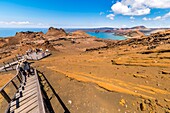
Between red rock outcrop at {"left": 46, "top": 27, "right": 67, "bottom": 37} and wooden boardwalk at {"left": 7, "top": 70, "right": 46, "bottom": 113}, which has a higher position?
wooden boardwalk at {"left": 7, "top": 70, "right": 46, "bottom": 113}

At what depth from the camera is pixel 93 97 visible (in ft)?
27.0

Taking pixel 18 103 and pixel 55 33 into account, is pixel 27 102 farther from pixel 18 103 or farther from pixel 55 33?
pixel 55 33

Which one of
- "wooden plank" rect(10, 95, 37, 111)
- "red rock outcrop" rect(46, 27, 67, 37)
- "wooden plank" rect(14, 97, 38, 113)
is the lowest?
"red rock outcrop" rect(46, 27, 67, 37)

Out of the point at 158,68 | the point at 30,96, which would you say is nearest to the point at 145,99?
the point at 158,68

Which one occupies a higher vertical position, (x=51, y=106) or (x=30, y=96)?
(x=30, y=96)

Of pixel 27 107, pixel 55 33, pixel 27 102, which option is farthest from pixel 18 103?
pixel 55 33

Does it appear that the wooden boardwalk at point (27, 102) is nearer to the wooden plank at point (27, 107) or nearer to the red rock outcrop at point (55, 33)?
the wooden plank at point (27, 107)

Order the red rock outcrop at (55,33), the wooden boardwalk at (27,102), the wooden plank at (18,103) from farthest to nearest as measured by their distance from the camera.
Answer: the red rock outcrop at (55,33) → the wooden plank at (18,103) → the wooden boardwalk at (27,102)

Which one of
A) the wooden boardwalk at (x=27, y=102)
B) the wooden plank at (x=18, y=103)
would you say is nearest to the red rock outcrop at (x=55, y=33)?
the wooden boardwalk at (x=27, y=102)

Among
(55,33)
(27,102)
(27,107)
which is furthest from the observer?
(55,33)

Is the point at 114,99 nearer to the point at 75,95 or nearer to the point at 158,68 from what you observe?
the point at 75,95

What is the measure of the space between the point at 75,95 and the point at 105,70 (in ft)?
15.7

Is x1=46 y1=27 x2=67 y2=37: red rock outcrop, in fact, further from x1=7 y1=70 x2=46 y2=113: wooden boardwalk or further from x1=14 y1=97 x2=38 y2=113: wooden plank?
x1=14 y1=97 x2=38 y2=113: wooden plank

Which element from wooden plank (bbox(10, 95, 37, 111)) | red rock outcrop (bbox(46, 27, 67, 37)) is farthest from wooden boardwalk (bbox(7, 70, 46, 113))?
red rock outcrop (bbox(46, 27, 67, 37))
